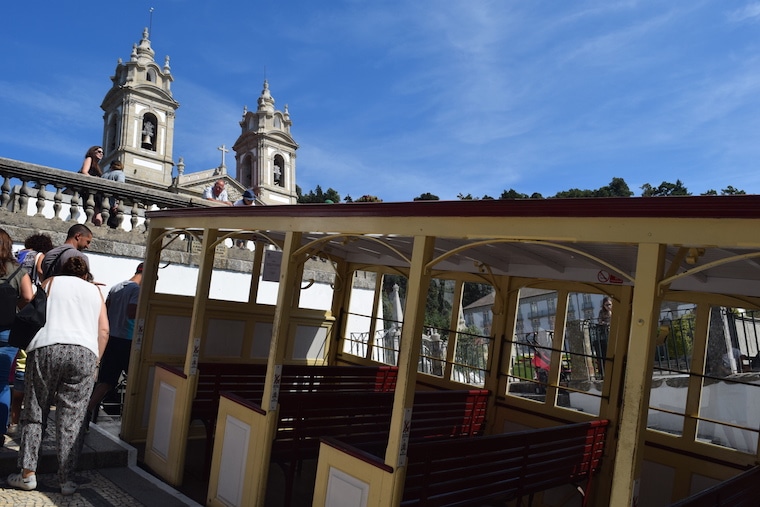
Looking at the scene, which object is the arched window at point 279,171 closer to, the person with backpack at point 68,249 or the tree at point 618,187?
the tree at point 618,187

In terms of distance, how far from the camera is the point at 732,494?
4.05m

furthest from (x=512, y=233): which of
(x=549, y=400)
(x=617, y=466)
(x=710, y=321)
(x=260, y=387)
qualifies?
(x=260, y=387)

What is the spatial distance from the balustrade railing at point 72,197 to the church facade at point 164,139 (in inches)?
1393

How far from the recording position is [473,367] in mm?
7664

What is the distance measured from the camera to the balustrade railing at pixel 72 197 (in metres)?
9.95

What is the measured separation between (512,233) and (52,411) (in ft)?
20.1

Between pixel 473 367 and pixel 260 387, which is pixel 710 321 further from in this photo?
pixel 260 387

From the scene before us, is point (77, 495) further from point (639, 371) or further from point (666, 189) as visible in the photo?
point (666, 189)

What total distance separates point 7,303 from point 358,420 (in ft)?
11.0

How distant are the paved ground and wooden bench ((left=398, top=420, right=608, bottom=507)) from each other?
2.69m

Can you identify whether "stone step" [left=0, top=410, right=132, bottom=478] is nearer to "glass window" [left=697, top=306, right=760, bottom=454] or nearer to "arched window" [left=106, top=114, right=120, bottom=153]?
"glass window" [left=697, top=306, right=760, bottom=454]

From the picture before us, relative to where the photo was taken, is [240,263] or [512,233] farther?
[240,263]

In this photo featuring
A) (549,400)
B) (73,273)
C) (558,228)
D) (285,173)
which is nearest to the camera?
(558,228)

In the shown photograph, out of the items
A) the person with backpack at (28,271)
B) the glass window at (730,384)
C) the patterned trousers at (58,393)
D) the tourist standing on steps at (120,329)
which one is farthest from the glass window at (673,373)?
the person with backpack at (28,271)
